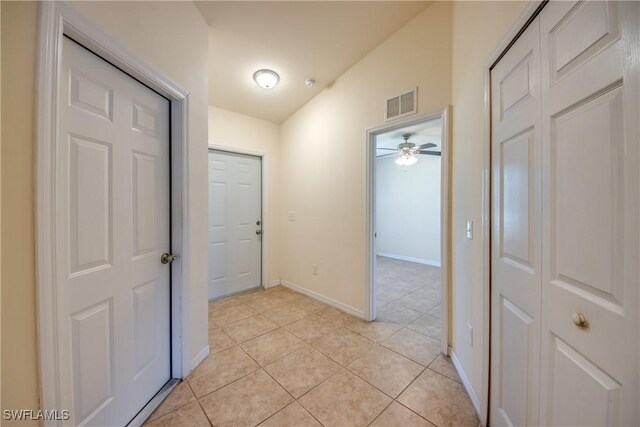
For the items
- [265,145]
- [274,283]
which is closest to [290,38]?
[265,145]

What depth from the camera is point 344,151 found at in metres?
2.66

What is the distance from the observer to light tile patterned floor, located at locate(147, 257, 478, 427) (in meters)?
1.34

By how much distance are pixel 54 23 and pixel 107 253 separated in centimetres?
97

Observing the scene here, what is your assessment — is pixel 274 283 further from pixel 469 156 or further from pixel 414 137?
pixel 414 137

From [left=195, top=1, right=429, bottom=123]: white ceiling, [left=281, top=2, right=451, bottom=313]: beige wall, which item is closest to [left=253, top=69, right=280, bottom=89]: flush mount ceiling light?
[left=195, top=1, right=429, bottom=123]: white ceiling

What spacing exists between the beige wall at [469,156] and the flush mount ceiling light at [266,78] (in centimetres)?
171

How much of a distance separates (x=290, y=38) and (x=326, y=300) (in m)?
2.83

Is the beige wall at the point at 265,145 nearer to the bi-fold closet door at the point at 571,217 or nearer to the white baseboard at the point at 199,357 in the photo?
the white baseboard at the point at 199,357

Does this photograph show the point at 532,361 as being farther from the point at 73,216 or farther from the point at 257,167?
the point at 257,167

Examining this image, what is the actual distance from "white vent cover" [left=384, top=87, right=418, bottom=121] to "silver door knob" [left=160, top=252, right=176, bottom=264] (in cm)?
215

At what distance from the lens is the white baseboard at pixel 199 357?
67.1 inches

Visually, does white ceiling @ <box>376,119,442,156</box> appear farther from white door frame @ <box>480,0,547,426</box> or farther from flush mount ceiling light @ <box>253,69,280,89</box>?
white door frame @ <box>480,0,547,426</box>

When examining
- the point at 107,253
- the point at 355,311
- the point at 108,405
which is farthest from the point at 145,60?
the point at 355,311

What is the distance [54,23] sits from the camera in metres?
0.87
